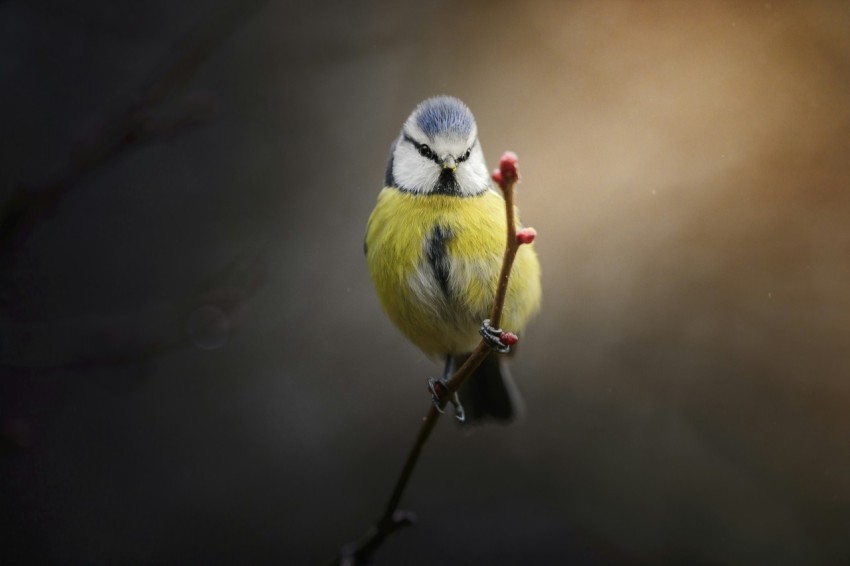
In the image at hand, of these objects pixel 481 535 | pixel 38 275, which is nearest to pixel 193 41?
pixel 38 275

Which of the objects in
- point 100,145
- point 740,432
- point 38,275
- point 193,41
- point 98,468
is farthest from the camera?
point 740,432

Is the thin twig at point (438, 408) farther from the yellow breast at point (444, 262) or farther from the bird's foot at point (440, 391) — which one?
the yellow breast at point (444, 262)

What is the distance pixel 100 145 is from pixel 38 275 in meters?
0.85

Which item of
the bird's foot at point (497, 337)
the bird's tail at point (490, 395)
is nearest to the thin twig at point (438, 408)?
the bird's foot at point (497, 337)

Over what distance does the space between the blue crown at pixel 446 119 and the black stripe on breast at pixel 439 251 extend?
17 cm

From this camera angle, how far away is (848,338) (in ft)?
6.95

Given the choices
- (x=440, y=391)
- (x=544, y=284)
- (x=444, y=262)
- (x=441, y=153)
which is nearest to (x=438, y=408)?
(x=440, y=391)

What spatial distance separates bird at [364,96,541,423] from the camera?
142 centimetres

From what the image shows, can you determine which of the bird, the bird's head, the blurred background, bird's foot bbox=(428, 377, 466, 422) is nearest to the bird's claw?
bird's foot bbox=(428, 377, 466, 422)

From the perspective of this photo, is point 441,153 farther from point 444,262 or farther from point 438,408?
→ point 438,408

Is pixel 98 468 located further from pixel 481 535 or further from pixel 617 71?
pixel 617 71

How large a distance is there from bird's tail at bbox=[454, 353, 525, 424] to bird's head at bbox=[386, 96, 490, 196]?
18.0 inches

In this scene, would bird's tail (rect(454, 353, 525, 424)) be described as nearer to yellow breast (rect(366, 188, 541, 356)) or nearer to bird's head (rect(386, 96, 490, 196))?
yellow breast (rect(366, 188, 541, 356))

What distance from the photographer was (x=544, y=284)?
2.26 m
